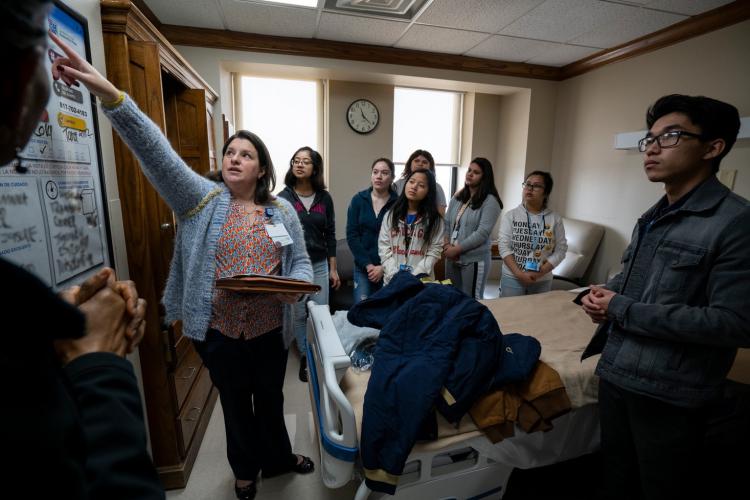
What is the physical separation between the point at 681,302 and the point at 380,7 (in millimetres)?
2942

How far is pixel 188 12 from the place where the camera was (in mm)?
3033

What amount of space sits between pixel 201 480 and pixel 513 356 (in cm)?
161

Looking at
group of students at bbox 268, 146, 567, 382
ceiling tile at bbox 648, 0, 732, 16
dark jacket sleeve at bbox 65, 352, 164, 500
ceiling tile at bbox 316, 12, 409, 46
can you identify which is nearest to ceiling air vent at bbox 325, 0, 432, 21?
ceiling tile at bbox 316, 12, 409, 46

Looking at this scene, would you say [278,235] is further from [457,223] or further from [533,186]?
[533,186]

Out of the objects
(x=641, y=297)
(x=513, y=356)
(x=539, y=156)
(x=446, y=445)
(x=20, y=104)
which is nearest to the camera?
(x=20, y=104)

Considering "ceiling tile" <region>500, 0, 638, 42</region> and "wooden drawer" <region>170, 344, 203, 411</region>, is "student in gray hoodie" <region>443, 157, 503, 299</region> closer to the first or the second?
"ceiling tile" <region>500, 0, 638, 42</region>

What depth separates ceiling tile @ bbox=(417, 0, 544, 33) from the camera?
9.20 feet

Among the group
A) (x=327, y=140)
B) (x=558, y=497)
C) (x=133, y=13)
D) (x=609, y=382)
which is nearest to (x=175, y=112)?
(x=133, y=13)

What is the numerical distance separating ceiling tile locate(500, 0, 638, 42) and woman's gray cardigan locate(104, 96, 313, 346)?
9.34 ft

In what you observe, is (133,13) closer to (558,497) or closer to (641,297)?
(641,297)

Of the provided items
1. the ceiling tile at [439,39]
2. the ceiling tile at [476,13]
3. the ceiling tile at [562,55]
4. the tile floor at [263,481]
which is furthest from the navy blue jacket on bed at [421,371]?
the ceiling tile at [562,55]

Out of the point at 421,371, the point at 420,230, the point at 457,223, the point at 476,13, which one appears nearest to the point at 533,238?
the point at 457,223

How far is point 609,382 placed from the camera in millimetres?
1277

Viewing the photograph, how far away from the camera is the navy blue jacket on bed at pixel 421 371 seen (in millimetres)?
1228
